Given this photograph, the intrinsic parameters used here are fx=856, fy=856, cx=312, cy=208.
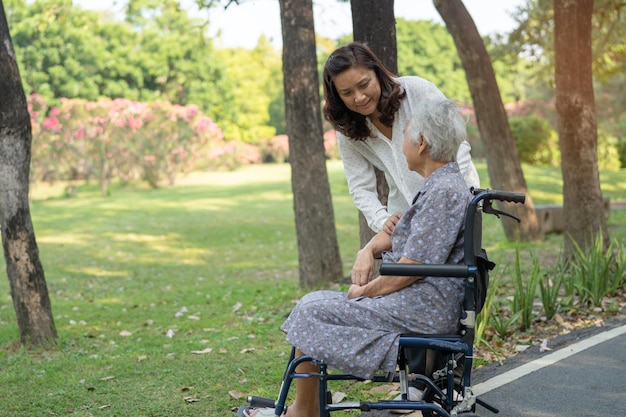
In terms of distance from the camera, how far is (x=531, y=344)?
227 inches

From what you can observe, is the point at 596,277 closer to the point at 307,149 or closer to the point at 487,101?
the point at 307,149

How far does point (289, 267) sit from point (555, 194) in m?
9.46

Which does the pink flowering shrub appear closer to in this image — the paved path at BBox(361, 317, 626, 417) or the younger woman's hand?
the paved path at BBox(361, 317, 626, 417)

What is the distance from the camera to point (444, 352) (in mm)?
3525

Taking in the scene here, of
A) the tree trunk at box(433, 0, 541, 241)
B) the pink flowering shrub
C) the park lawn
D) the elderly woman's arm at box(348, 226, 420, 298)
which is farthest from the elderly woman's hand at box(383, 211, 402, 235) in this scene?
the pink flowering shrub

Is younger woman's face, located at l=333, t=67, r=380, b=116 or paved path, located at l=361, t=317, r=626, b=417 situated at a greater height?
younger woman's face, located at l=333, t=67, r=380, b=116

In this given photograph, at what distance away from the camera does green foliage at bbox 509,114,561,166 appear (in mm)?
25031

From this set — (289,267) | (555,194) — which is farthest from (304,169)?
(555,194)

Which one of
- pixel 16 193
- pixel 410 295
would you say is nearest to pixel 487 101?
pixel 16 193

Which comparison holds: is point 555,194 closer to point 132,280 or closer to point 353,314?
point 132,280

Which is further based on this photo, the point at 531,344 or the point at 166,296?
the point at 166,296

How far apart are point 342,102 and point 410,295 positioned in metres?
1.07

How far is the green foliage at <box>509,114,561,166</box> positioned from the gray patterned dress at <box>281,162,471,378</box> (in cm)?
2172

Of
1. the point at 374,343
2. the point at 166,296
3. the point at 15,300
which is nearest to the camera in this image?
the point at 374,343
